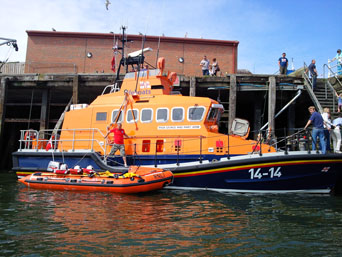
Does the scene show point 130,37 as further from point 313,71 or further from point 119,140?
point 119,140

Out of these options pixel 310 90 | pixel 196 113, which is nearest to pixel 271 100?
pixel 310 90

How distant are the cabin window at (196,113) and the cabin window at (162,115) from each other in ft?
2.17

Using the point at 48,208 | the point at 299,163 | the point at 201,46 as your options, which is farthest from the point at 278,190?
the point at 201,46

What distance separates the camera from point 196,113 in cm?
820

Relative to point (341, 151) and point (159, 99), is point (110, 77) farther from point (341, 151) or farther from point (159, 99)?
point (341, 151)

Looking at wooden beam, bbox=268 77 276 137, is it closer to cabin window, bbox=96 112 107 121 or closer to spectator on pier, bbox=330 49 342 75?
spectator on pier, bbox=330 49 342 75

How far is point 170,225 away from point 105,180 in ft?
10.8

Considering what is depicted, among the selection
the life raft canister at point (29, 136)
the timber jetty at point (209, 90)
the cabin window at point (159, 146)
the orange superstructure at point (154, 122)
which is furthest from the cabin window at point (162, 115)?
the timber jetty at point (209, 90)

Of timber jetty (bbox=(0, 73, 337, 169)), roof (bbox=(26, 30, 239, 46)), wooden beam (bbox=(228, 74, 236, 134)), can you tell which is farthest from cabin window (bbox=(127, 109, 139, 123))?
roof (bbox=(26, 30, 239, 46))

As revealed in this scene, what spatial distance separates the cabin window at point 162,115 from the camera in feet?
27.5

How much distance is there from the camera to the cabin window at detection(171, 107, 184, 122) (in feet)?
27.2

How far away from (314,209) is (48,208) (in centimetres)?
520

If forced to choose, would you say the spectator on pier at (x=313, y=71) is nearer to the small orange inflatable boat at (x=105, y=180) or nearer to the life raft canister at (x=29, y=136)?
the small orange inflatable boat at (x=105, y=180)

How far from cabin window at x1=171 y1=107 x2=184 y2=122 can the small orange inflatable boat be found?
156 centimetres
